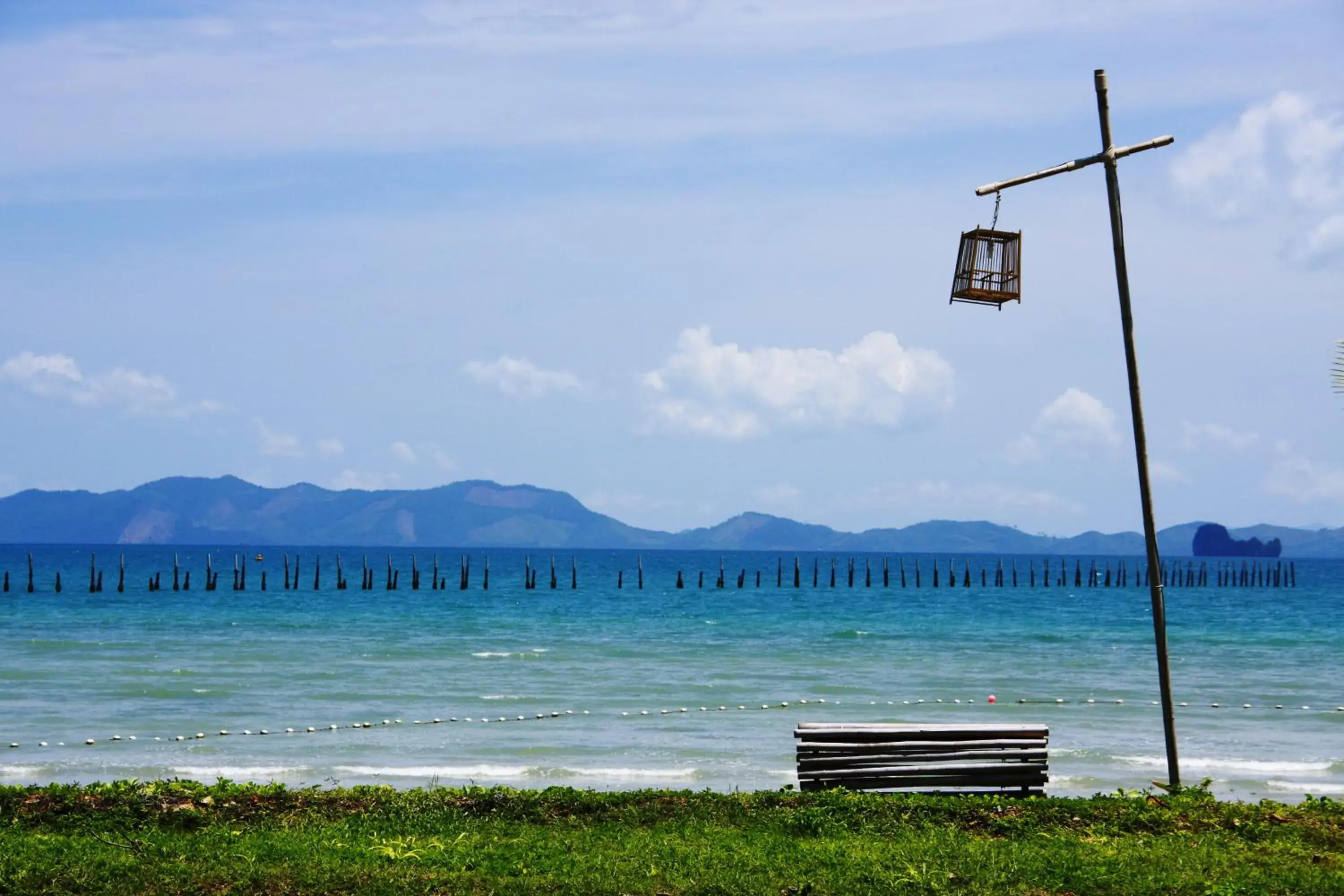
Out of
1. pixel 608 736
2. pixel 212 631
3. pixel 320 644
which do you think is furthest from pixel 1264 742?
pixel 212 631

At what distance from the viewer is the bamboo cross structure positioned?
1223cm

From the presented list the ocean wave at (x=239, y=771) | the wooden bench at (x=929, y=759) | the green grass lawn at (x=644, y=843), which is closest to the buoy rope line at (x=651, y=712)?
the ocean wave at (x=239, y=771)

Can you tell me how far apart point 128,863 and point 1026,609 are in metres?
66.1

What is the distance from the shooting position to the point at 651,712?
74.5ft

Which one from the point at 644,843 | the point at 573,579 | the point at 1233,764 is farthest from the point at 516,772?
the point at 573,579

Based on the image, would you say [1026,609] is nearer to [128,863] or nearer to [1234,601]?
[1234,601]

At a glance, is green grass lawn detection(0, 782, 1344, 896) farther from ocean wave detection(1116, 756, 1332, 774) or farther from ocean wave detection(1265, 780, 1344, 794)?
ocean wave detection(1116, 756, 1332, 774)

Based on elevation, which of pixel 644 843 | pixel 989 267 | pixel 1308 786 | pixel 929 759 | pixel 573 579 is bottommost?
pixel 1308 786

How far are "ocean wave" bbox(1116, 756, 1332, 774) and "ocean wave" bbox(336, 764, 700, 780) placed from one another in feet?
19.0

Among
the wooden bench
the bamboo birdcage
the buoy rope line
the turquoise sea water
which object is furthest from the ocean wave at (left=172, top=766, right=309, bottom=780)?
the bamboo birdcage

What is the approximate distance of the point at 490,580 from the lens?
389 feet

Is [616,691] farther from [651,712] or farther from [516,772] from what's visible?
[516,772]

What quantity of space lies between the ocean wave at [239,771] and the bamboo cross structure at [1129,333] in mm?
9581

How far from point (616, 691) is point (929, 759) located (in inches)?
609
